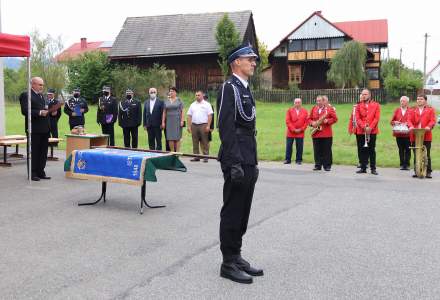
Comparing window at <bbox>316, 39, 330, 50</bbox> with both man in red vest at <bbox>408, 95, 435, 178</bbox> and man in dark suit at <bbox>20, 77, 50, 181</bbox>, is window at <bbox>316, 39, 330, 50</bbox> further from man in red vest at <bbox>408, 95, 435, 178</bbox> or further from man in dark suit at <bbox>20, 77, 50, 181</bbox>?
man in dark suit at <bbox>20, 77, 50, 181</bbox>

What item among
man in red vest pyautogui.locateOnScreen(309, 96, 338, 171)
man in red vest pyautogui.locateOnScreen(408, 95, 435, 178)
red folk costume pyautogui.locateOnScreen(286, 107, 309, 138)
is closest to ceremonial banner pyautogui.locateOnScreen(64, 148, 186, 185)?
man in red vest pyautogui.locateOnScreen(309, 96, 338, 171)

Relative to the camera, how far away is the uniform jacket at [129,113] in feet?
49.9

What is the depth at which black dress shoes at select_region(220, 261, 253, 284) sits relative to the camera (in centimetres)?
502

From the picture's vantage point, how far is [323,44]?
A: 59969 millimetres

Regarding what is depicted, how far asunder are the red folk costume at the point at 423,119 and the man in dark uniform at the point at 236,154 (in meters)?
8.34

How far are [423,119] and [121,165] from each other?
7532 mm

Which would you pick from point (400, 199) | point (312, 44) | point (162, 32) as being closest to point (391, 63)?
point (312, 44)

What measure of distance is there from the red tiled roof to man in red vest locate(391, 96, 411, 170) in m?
52.7

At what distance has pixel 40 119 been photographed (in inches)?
431

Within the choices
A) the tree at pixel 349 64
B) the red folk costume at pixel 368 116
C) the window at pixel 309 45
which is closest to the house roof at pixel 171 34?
the window at pixel 309 45

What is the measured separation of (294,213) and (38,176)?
579cm

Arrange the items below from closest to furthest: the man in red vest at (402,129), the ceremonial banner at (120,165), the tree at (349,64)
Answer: the ceremonial banner at (120,165) → the man in red vest at (402,129) → the tree at (349,64)

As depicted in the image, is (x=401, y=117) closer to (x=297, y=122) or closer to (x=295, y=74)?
(x=297, y=122)

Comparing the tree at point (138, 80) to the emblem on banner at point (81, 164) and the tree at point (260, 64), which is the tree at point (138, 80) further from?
the emblem on banner at point (81, 164)
